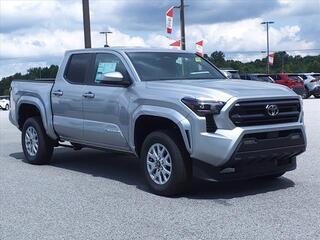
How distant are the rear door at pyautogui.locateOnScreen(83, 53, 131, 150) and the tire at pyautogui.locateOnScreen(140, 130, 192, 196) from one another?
55 centimetres

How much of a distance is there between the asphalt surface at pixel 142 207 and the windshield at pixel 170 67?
4.98 ft

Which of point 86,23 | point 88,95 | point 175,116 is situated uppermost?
point 86,23

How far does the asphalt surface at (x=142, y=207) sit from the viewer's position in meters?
5.34

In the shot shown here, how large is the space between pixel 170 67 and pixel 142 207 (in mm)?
2375

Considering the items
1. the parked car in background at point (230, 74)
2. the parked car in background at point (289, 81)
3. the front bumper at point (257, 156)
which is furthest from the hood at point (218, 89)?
the parked car in background at point (289, 81)

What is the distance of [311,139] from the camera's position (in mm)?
11891

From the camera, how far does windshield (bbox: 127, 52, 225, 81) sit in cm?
766

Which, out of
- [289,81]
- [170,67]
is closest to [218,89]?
[170,67]

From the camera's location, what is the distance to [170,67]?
792 cm

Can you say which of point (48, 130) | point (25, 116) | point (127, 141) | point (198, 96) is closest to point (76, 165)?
point (48, 130)

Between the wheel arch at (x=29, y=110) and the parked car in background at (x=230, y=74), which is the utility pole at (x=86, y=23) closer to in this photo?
the parked car in background at (x=230, y=74)

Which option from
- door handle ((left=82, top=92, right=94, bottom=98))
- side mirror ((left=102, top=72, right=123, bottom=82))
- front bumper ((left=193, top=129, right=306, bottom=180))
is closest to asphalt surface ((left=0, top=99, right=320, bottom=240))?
front bumper ((left=193, top=129, right=306, bottom=180))

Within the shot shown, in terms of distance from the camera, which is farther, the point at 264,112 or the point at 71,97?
the point at 71,97

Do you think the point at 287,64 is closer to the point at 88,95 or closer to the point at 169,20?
the point at 169,20
